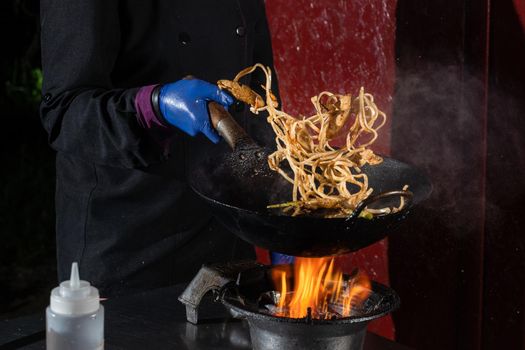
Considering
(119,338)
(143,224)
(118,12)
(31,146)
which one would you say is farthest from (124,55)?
(31,146)

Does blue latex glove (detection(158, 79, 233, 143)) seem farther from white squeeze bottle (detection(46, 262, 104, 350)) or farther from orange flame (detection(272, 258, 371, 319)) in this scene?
white squeeze bottle (detection(46, 262, 104, 350))

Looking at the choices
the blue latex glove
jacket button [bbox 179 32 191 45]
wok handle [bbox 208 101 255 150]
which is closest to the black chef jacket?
jacket button [bbox 179 32 191 45]

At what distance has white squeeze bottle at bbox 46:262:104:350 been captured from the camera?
202 cm

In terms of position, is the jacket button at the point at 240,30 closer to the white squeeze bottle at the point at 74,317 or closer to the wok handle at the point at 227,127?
the wok handle at the point at 227,127

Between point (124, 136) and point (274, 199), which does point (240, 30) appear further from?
point (274, 199)

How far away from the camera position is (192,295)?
103 inches

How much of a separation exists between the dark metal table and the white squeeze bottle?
1.23ft

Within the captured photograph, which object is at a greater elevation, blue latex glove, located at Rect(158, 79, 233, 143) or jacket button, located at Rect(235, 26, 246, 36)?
jacket button, located at Rect(235, 26, 246, 36)

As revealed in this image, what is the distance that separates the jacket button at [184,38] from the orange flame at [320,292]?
3.64 feet

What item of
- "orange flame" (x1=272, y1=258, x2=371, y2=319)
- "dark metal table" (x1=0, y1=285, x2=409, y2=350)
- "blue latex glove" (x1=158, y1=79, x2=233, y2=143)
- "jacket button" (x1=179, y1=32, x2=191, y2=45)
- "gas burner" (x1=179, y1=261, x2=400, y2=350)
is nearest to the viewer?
"gas burner" (x1=179, y1=261, x2=400, y2=350)

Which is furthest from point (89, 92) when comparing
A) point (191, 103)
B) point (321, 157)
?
point (321, 157)

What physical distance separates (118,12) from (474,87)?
1.37 metres

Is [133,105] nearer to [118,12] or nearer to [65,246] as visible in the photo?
[118,12]

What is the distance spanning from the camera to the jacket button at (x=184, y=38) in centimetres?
314
